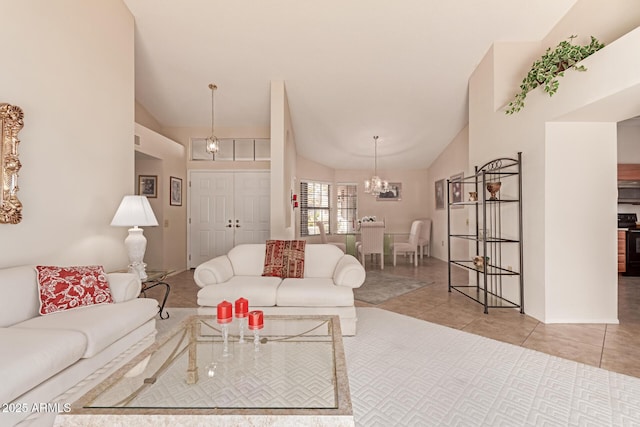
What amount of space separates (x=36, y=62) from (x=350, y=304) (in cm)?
332

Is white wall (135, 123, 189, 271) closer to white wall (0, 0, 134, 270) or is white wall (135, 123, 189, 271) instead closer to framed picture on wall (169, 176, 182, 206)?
framed picture on wall (169, 176, 182, 206)

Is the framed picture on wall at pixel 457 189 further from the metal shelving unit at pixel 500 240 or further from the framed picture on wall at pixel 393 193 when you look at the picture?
the metal shelving unit at pixel 500 240

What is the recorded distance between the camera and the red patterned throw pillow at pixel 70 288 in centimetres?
221

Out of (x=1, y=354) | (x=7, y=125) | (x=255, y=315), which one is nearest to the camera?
(x=1, y=354)

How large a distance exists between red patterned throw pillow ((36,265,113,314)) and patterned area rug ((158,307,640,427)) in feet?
6.57

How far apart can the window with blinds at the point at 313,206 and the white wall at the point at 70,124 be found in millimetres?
4455

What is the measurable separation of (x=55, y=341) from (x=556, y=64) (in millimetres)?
4408

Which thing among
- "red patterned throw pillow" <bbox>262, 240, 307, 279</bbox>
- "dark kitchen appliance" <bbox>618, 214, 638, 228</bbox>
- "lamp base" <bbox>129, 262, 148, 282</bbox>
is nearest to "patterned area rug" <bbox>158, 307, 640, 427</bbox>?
"red patterned throw pillow" <bbox>262, 240, 307, 279</bbox>

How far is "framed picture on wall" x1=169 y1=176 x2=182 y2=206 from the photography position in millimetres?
5758

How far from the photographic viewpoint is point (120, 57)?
3625 millimetres

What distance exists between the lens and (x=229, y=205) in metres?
6.31

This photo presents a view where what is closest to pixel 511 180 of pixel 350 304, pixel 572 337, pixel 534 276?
pixel 534 276

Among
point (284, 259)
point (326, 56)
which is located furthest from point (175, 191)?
point (326, 56)

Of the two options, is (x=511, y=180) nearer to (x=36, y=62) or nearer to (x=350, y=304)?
(x=350, y=304)
